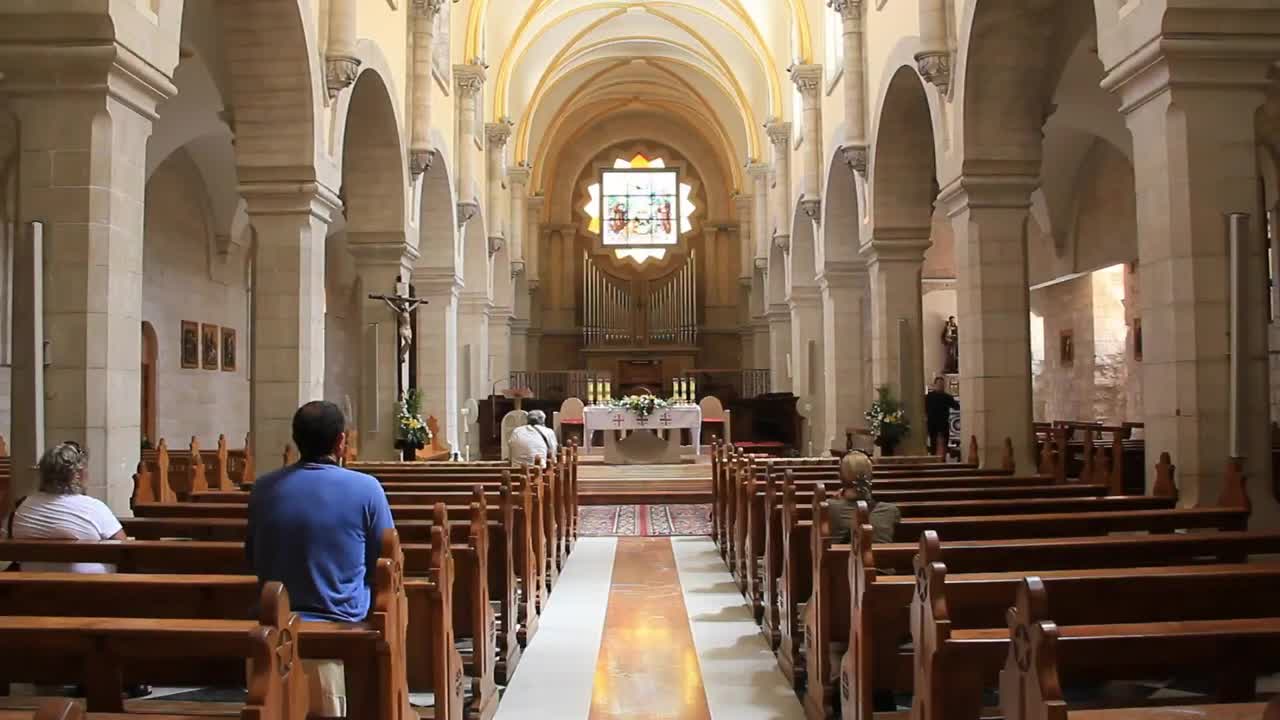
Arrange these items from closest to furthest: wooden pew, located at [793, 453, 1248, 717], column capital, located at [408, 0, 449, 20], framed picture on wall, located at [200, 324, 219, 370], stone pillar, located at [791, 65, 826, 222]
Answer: wooden pew, located at [793, 453, 1248, 717], column capital, located at [408, 0, 449, 20], framed picture on wall, located at [200, 324, 219, 370], stone pillar, located at [791, 65, 826, 222]

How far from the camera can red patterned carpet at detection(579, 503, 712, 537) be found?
39.4 ft

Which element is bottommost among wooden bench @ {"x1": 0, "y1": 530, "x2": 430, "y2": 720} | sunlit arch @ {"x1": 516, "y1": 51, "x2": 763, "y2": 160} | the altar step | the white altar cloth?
the altar step

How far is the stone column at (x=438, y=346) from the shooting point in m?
17.0

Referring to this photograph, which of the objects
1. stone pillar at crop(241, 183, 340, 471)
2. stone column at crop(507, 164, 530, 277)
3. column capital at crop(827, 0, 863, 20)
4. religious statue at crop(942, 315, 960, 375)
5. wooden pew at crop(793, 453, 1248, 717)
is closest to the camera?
wooden pew at crop(793, 453, 1248, 717)

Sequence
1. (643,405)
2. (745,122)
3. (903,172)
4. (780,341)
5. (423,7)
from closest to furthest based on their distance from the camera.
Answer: (903,172) → (423,7) → (643,405) → (780,341) → (745,122)

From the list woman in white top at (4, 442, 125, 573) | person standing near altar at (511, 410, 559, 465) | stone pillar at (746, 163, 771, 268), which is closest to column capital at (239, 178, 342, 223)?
person standing near altar at (511, 410, 559, 465)

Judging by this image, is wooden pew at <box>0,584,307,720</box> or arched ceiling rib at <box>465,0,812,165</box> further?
arched ceiling rib at <box>465,0,812,165</box>

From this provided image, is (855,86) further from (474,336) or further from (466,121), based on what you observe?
(474,336)

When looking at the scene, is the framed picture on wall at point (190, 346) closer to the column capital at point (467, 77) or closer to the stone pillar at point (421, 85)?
the stone pillar at point (421, 85)

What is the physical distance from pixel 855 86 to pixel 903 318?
3.35 m

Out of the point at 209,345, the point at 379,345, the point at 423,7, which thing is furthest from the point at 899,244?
the point at 209,345

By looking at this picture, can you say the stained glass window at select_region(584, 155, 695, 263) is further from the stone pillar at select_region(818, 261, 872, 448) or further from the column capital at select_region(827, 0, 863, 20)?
the column capital at select_region(827, 0, 863, 20)

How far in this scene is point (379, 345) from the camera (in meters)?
14.4

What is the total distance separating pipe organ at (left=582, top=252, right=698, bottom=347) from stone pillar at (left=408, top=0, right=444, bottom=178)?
1902 centimetres
